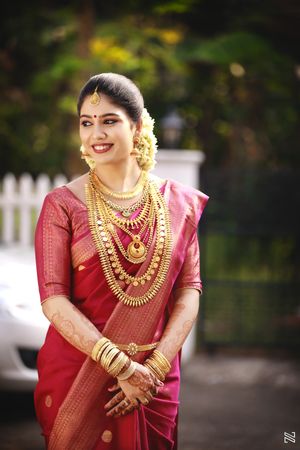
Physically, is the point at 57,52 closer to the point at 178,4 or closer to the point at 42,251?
the point at 178,4

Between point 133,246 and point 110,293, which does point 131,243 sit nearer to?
point 133,246

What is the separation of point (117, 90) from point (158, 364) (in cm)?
93

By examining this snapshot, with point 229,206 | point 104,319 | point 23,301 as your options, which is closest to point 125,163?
point 104,319

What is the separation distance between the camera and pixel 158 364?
2600 millimetres

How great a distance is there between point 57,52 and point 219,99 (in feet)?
8.39

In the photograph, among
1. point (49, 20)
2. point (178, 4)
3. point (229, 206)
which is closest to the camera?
point (229, 206)

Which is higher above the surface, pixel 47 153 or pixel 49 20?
pixel 49 20

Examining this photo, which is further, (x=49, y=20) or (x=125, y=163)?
(x=49, y=20)

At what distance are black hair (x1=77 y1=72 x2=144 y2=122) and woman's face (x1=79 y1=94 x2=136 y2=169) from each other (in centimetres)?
2

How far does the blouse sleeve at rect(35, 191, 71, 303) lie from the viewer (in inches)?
101

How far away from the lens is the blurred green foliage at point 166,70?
8805 mm

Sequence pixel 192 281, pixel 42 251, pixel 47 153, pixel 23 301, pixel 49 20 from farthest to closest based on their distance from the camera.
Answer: pixel 47 153 → pixel 49 20 → pixel 23 301 → pixel 192 281 → pixel 42 251

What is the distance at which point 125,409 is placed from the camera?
2602 mm

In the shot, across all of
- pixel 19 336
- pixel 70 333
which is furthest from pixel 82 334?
pixel 19 336
